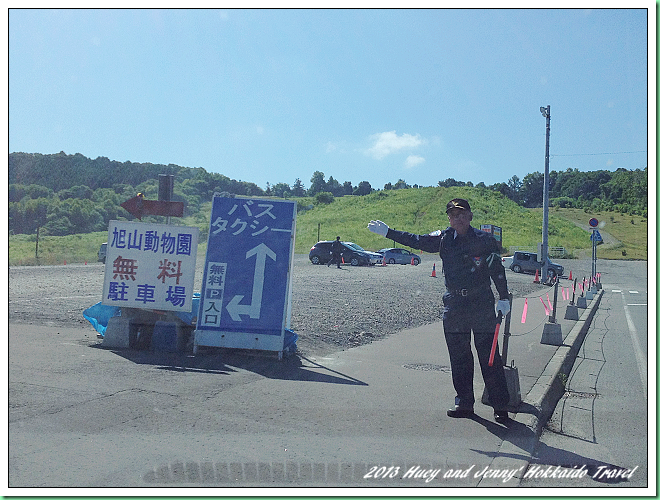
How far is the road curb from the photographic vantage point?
464cm

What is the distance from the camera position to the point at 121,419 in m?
5.48

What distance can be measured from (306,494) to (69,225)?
33.6m

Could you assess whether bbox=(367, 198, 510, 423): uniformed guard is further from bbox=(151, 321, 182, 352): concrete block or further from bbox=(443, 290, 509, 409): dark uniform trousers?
bbox=(151, 321, 182, 352): concrete block

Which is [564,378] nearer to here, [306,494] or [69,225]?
[306,494]

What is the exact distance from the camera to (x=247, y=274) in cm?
859

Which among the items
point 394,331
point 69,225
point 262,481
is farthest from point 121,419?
point 69,225

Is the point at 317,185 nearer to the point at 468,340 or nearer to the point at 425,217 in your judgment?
the point at 425,217

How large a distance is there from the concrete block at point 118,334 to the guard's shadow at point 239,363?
0.42ft

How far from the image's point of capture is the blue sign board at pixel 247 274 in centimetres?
838

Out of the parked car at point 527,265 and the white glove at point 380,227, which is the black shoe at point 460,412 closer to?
the white glove at point 380,227

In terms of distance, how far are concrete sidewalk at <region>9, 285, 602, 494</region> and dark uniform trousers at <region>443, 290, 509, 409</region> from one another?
258 mm

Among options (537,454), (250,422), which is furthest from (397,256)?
(537,454)

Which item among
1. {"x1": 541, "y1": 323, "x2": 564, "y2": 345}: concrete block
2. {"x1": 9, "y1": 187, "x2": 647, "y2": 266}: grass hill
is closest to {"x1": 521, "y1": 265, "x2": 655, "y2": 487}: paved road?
{"x1": 541, "y1": 323, "x2": 564, "y2": 345}: concrete block

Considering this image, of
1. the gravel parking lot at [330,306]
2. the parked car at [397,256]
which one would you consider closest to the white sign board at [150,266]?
the gravel parking lot at [330,306]
